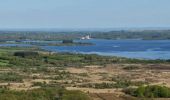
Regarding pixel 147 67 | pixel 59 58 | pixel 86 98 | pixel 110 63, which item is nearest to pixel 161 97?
pixel 86 98

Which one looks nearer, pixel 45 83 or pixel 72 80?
pixel 45 83

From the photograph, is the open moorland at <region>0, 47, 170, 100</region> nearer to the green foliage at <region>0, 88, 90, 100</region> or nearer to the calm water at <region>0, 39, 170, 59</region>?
the green foliage at <region>0, 88, 90, 100</region>

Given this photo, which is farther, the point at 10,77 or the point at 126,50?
the point at 126,50

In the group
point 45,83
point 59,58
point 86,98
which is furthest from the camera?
point 59,58

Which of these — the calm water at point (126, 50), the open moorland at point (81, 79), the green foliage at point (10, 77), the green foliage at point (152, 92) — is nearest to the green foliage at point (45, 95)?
the open moorland at point (81, 79)

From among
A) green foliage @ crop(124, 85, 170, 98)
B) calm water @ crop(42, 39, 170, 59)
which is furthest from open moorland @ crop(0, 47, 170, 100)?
calm water @ crop(42, 39, 170, 59)

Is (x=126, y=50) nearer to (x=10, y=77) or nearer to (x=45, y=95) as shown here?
(x=10, y=77)

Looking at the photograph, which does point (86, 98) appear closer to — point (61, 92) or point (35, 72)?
point (61, 92)

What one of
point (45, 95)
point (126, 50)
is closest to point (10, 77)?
point (45, 95)
